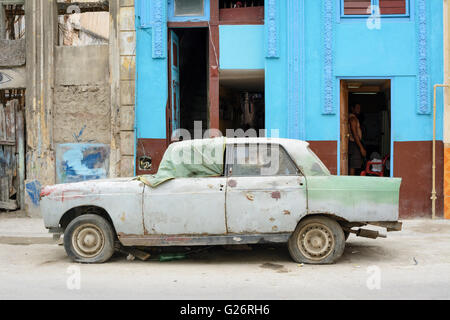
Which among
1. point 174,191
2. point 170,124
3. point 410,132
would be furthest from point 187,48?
point 174,191

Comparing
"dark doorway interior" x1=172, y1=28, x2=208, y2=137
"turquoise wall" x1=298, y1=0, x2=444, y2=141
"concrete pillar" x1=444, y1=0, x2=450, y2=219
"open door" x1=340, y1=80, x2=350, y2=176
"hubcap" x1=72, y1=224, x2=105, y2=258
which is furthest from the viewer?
"dark doorway interior" x1=172, y1=28, x2=208, y2=137

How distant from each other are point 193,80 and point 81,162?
500 centimetres

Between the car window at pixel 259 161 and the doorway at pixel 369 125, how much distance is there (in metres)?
4.54

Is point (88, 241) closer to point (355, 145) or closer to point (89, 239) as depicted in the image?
point (89, 239)

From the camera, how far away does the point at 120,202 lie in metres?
6.80

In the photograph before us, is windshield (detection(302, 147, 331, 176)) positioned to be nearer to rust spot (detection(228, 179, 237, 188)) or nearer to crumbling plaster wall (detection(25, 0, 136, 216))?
rust spot (detection(228, 179, 237, 188))

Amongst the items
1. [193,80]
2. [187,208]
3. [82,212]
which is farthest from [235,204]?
[193,80]

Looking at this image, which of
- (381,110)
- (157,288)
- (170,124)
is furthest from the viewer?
(381,110)

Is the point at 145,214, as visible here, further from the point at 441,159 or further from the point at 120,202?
the point at 441,159

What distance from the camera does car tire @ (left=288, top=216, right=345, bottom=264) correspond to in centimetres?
673

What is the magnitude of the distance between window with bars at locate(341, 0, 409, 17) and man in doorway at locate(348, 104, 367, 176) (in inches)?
103

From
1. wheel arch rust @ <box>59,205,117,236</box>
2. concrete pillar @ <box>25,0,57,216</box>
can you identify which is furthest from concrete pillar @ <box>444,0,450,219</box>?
concrete pillar @ <box>25,0,57,216</box>

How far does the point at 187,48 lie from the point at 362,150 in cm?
575

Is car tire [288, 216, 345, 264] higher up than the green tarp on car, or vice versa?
the green tarp on car
